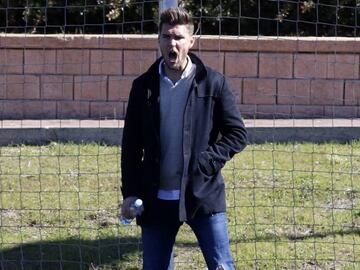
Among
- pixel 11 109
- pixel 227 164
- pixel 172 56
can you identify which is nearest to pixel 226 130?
pixel 172 56

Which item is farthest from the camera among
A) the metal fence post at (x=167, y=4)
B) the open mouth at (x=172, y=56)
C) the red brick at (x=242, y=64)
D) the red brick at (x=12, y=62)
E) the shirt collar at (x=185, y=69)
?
the red brick at (x=12, y=62)

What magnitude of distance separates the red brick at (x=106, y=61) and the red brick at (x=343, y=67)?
2.23 m

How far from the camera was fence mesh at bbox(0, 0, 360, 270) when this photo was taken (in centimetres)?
709

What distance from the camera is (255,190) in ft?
27.3

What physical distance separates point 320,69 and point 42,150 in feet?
10.3

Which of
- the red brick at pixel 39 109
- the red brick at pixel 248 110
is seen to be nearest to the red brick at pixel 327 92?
the red brick at pixel 248 110

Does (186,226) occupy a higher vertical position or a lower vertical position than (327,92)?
lower

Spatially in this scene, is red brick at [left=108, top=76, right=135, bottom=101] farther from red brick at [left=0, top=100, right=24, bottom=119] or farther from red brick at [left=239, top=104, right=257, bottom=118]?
red brick at [left=239, top=104, right=257, bottom=118]

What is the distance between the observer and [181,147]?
4.98 meters

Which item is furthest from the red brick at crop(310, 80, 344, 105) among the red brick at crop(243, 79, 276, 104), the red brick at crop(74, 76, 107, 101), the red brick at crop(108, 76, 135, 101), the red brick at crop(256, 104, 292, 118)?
the red brick at crop(74, 76, 107, 101)

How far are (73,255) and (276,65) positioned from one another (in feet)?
14.5

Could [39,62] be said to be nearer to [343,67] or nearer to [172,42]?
[343,67]

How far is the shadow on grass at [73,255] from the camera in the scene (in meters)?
6.81

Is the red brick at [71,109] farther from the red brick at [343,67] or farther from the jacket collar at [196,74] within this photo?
the jacket collar at [196,74]
